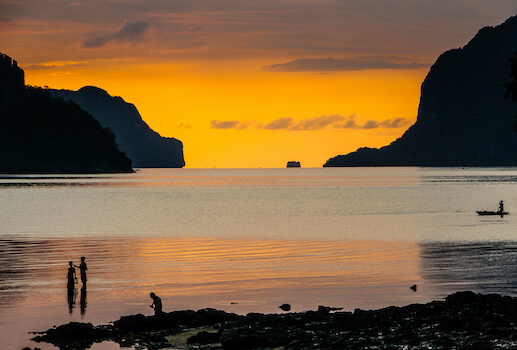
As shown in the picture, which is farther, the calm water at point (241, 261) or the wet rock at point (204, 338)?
the calm water at point (241, 261)

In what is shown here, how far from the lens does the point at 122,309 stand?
3606cm

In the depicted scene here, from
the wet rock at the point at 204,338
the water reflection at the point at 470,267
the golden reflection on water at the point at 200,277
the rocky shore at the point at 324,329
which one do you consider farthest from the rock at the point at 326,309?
the water reflection at the point at 470,267

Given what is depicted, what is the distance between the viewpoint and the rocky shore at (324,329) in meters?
26.6

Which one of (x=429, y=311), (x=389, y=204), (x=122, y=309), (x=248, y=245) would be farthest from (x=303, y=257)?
(x=389, y=204)

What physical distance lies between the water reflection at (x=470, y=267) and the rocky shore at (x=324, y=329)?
8.30 metres

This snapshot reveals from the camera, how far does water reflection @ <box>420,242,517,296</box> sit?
41416mm

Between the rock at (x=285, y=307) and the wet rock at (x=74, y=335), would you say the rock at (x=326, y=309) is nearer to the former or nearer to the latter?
the rock at (x=285, y=307)

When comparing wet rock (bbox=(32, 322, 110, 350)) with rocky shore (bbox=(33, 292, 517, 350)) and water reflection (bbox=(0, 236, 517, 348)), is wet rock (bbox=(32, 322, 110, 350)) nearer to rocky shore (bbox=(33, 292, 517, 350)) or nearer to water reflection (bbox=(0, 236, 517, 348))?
rocky shore (bbox=(33, 292, 517, 350))

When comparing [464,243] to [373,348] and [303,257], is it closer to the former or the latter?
[303,257]

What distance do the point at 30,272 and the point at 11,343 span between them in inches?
707

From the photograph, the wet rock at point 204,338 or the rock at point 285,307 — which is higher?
the rock at point 285,307

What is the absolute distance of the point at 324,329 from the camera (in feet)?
95.9

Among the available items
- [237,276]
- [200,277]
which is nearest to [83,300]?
[200,277]

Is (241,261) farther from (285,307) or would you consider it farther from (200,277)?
(285,307)
